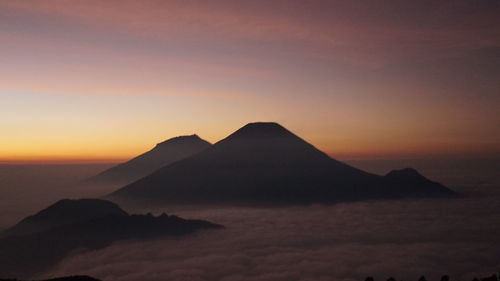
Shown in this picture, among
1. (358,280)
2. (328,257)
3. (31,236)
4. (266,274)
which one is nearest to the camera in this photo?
(358,280)

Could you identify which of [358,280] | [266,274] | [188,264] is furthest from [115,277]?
→ [358,280]

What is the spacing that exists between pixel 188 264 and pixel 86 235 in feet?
195

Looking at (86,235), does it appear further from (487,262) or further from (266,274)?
(487,262)

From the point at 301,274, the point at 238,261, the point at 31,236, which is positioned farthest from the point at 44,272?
the point at 301,274

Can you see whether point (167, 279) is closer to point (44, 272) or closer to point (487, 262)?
point (44, 272)

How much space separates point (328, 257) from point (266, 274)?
119ft

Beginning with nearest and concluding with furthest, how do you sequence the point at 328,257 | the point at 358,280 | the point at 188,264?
the point at 358,280 → the point at 188,264 → the point at 328,257

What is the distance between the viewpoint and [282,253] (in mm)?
178875

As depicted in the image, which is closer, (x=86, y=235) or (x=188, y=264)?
(x=188, y=264)

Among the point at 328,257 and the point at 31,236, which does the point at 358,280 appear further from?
the point at 31,236

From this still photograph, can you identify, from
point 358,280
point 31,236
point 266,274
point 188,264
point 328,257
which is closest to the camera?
point 358,280

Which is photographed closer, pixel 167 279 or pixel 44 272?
pixel 167 279

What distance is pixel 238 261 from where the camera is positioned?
16525 cm

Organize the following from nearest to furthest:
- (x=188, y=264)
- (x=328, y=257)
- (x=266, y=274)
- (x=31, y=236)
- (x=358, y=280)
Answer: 1. (x=358, y=280)
2. (x=266, y=274)
3. (x=188, y=264)
4. (x=328, y=257)
5. (x=31, y=236)
